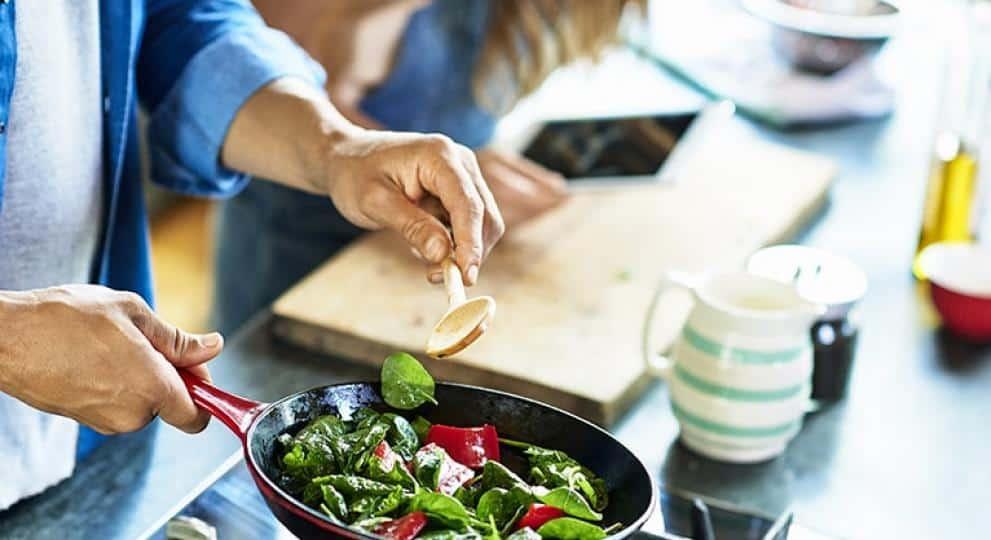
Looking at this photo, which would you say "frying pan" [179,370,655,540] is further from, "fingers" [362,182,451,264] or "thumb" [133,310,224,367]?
"fingers" [362,182,451,264]

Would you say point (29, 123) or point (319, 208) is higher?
point (29, 123)

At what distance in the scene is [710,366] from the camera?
1.31 meters

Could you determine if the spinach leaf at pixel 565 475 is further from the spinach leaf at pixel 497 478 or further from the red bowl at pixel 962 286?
the red bowl at pixel 962 286

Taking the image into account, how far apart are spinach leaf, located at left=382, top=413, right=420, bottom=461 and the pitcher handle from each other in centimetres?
42

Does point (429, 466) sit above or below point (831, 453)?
above

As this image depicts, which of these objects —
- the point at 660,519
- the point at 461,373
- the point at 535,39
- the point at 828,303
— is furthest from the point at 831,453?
the point at 535,39

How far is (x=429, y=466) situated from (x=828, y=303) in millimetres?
577

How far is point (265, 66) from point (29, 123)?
25 cm

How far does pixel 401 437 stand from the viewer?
1.01 metres

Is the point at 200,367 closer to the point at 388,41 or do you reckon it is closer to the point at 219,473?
the point at 219,473

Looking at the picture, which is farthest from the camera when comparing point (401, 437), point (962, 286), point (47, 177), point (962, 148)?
point (962, 148)

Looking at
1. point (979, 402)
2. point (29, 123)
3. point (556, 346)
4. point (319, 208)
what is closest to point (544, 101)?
point (319, 208)

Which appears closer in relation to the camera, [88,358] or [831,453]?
[88,358]

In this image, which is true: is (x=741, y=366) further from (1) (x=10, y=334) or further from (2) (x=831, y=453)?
(1) (x=10, y=334)
